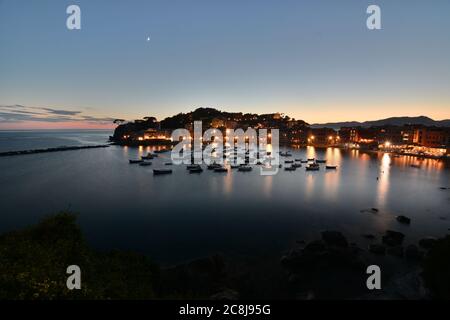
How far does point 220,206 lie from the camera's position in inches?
1157

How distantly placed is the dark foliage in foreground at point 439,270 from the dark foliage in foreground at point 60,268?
12.5 metres

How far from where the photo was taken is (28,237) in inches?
492

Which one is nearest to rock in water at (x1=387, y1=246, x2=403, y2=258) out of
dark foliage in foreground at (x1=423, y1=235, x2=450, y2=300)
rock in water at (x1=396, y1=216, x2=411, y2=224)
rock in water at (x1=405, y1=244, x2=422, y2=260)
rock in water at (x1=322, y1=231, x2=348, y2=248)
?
rock in water at (x1=405, y1=244, x2=422, y2=260)

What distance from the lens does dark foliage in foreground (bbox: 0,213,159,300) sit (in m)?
8.38

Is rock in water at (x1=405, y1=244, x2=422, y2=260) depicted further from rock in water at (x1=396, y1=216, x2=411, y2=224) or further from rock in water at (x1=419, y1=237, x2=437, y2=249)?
rock in water at (x1=396, y1=216, x2=411, y2=224)

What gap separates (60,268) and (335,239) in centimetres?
1676

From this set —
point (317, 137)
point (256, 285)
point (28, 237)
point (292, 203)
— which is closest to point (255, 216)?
point (292, 203)

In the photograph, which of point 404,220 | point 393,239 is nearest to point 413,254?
point 393,239

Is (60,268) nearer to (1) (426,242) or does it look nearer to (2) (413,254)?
(2) (413,254)

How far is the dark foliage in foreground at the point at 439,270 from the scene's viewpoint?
11.3 m

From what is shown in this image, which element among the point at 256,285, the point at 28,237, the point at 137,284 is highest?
the point at 28,237

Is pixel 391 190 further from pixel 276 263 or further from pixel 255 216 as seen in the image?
pixel 276 263

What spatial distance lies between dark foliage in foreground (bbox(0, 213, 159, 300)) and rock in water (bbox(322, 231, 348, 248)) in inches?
483

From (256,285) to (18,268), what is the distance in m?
10.8
